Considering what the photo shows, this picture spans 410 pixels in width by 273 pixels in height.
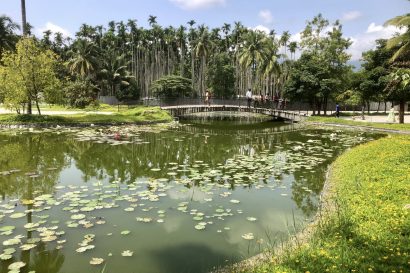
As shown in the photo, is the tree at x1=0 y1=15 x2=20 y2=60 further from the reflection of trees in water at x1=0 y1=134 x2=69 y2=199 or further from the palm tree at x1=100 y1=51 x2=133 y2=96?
the reflection of trees in water at x1=0 y1=134 x2=69 y2=199

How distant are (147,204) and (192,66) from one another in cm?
5461

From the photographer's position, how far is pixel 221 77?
5944 cm

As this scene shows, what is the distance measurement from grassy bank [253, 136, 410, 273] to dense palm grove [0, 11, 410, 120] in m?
3.02

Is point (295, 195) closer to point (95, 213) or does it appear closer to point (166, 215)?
point (166, 215)

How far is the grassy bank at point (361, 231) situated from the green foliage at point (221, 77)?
49211 millimetres

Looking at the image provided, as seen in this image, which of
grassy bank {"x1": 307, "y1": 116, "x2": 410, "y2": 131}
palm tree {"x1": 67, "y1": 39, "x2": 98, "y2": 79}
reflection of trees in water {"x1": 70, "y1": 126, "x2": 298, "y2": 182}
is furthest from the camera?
palm tree {"x1": 67, "y1": 39, "x2": 98, "y2": 79}

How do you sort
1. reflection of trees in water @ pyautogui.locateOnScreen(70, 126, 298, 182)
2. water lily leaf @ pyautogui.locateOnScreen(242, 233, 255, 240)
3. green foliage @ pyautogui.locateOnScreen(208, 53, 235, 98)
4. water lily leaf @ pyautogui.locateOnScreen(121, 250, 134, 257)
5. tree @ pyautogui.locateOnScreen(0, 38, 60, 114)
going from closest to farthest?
water lily leaf @ pyautogui.locateOnScreen(121, 250, 134, 257) < water lily leaf @ pyautogui.locateOnScreen(242, 233, 255, 240) < reflection of trees in water @ pyautogui.locateOnScreen(70, 126, 298, 182) < tree @ pyautogui.locateOnScreen(0, 38, 60, 114) < green foliage @ pyautogui.locateOnScreen(208, 53, 235, 98)

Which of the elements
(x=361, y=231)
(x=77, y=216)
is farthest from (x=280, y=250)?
(x=77, y=216)

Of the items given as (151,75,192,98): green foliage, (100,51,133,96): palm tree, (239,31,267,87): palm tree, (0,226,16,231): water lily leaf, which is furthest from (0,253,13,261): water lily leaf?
(100,51,133,96): palm tree

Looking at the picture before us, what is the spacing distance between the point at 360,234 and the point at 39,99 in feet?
94.7

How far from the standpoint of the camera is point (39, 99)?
29.4 meters

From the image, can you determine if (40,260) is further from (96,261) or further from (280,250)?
(280,250)

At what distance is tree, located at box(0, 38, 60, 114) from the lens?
26.7 metres

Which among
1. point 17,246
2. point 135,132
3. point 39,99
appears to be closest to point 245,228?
point 17,246
